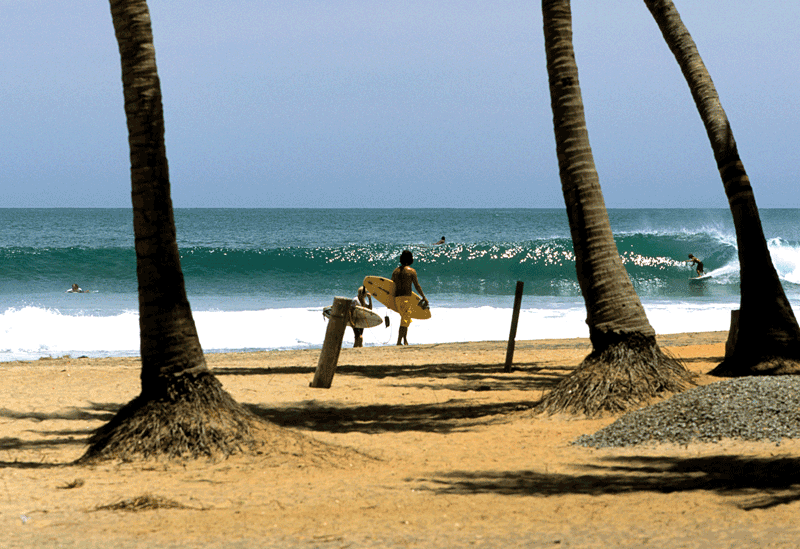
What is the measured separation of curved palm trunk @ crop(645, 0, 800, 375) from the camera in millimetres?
9008

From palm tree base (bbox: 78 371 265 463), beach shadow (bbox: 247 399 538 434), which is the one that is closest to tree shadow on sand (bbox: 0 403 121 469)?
palm tree base (bbox: 78 371 265 463)

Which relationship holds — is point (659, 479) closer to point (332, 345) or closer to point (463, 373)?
point (332, 345)

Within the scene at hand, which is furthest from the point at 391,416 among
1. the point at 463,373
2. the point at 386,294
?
the point at 386,294

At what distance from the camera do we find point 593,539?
4.18 metres

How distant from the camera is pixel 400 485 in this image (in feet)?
18.0

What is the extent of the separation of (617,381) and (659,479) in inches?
99.2

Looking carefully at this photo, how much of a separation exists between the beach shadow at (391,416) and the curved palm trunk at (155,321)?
5.94ft

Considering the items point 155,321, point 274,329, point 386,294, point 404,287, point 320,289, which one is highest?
point 155,321

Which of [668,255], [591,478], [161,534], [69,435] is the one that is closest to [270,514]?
[161,534]

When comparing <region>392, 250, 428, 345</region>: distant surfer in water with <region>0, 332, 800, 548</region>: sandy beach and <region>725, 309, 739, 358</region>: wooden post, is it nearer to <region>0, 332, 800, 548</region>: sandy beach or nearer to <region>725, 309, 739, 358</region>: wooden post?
<region>0, 332, 800, 548</region>: sandy beach

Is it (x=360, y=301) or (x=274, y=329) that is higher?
(x=360, y=301)

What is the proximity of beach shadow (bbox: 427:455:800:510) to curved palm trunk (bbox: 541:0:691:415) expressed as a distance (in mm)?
1837

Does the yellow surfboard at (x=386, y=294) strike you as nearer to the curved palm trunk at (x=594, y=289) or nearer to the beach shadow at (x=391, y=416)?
the beach shadow at (x=391, y=416)

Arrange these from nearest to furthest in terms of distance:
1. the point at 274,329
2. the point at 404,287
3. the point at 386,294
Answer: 1. the point at 404,287
2. the point at 386,294
3. the point at 274,329
